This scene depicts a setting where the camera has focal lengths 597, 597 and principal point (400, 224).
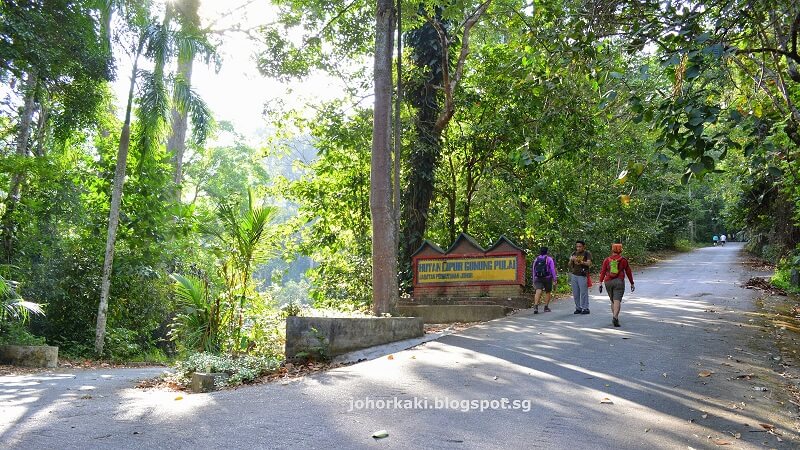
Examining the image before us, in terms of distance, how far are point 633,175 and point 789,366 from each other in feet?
14.2

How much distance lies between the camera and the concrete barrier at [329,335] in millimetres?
8688

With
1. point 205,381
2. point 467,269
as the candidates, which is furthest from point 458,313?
point 205,381

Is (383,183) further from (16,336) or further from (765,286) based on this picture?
(765,286)

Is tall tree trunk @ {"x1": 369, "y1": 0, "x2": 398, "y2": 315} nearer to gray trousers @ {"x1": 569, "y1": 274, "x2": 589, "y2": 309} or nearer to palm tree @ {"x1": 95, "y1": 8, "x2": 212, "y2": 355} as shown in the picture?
gray trousers @ {"x1": 569, "y1": 274, "x2": 589, "y2": 309}

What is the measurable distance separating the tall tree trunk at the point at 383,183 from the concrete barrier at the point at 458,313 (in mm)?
3259

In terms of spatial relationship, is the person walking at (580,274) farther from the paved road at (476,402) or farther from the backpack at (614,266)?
the paved road at (476,402)

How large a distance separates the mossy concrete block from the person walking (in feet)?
27.8

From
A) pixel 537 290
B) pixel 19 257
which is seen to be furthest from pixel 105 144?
pixel 537 290

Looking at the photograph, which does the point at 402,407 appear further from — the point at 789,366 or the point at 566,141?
the point at 566,141

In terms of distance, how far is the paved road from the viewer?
4.96 metres

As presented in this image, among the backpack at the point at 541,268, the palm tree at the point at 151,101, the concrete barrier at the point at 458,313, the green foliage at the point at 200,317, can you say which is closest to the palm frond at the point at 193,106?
the palm tree at the point at 151,101

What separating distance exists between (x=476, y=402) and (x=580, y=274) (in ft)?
26.5

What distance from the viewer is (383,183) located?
11102 mm

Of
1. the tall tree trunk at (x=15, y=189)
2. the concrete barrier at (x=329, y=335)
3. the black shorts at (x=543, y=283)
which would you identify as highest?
the tall tree trunk at (x=15, y=189)
